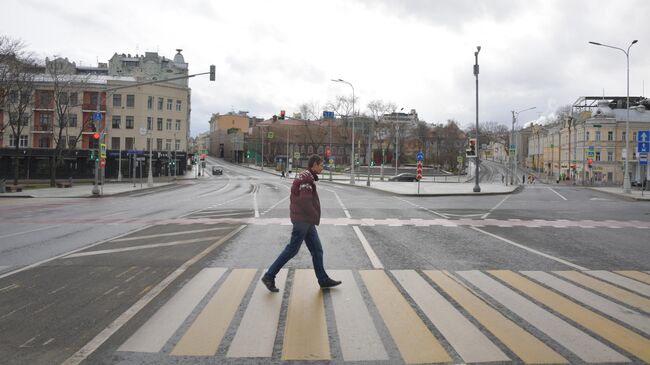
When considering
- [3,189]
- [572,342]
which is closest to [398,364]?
[572,342]

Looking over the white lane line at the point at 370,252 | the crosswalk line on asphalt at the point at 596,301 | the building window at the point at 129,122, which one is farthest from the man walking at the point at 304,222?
the building window at the point at 129,122

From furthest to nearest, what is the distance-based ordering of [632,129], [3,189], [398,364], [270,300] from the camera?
1. [632,129]
2. [3,189]
3. [270,300]
4. [398,364]

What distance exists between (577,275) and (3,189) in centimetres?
3806

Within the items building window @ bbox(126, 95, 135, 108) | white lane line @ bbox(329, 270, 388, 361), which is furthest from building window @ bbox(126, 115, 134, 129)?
white lane line @ bbox(329, 270, 388, 361)

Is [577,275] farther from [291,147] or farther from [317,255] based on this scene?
[291,147]

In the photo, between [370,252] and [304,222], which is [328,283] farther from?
[370,252]

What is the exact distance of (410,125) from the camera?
137375 millimetres

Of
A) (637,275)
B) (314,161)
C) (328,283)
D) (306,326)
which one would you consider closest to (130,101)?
(314,161)

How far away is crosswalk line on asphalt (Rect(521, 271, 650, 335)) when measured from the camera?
551 cm

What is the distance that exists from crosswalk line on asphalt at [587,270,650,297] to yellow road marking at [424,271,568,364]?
2478 millimetres

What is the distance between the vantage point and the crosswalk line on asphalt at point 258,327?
15.0ft

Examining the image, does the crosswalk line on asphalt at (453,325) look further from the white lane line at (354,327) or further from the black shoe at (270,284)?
the black shoe at (270,284)

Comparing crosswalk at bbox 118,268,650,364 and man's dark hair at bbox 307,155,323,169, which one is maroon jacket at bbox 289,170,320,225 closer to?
man's dark hair at bbox 307,155,323,169

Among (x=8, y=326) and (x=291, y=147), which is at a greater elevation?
(x=291, y=147)
